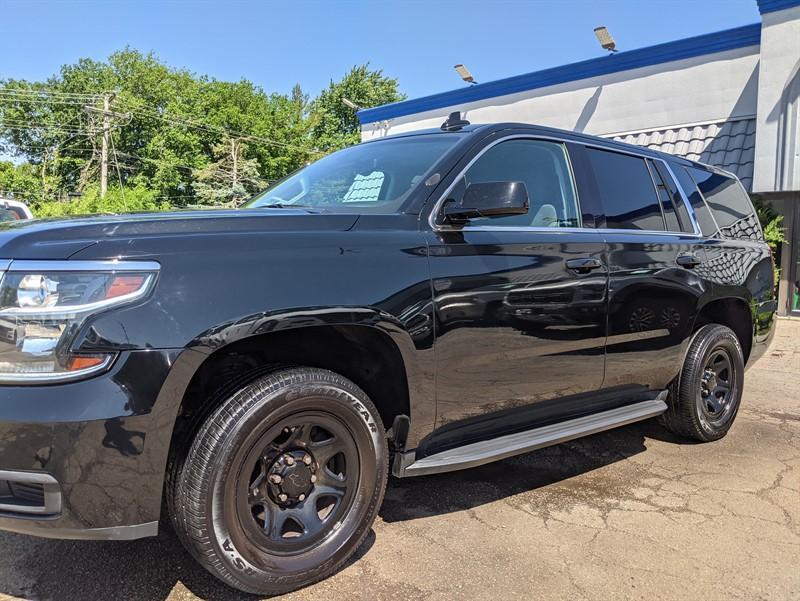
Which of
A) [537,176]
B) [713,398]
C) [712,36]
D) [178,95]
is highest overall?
[178,95]

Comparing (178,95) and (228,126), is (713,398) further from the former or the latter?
(178,95)

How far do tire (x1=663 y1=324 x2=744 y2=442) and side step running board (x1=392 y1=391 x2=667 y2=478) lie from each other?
1.59 ft

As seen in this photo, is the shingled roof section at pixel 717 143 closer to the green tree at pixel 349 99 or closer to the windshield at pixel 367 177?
the windshield at pixel 367 177

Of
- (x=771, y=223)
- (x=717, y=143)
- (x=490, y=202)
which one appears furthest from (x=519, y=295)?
(x=717, y=143)

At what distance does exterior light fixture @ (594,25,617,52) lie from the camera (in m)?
13.3

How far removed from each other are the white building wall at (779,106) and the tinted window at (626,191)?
7910 mm

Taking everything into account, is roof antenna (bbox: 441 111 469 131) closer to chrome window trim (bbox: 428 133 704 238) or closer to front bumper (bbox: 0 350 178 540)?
chrome window trim (bbox: 428 133 704 238)

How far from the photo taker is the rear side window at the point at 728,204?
4.73 m

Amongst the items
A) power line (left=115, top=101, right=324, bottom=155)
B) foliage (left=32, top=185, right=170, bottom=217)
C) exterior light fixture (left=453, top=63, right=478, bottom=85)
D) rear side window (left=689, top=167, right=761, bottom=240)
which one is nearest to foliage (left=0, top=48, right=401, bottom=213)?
power line (left=115, top=101, right=324, bottom=155)

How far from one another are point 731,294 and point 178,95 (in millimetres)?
53851

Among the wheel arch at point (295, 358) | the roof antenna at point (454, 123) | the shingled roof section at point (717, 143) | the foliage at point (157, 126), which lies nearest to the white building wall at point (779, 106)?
the shingled roof section at point (717, 143)

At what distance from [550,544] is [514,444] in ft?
1.58

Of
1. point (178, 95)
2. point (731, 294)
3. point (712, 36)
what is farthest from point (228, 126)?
point (731, 294)

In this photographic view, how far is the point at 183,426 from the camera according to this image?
2277 mm
